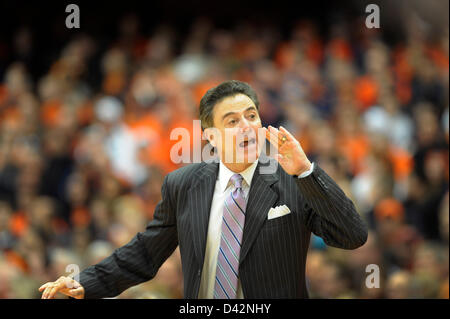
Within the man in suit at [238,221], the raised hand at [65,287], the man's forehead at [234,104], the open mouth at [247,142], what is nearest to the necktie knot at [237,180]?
the man in suit at [238,221]

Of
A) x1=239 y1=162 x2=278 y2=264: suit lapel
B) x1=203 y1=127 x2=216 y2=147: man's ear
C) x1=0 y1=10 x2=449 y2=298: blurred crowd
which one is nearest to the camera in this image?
x1=239 y1=162 x2=278 y2=264: suit lapel

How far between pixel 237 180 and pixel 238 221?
161 mm

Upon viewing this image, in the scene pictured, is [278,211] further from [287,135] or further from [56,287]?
[56,287]

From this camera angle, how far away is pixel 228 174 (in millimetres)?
1968

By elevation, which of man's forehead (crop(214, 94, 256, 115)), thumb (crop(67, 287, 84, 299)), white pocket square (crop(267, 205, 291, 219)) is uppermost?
man's forehead (crop(214, 94, 256, 115))

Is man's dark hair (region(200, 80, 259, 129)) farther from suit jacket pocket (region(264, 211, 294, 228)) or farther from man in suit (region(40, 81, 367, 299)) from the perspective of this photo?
suit jacket pocket (region(264, 211, 294, 228))

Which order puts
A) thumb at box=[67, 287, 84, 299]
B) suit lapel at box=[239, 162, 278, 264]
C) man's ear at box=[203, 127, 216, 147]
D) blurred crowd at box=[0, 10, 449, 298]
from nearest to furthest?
suit lapel at box=[239, 162, 278, 264]
thumb at box=[67, 287, 84, 299]
man's ear at box=[203, 127, 216, 147]
blurred crowd at box=[0, 10, 449, 298]

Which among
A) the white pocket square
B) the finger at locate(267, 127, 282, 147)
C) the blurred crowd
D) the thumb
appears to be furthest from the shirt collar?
the blurred crowd

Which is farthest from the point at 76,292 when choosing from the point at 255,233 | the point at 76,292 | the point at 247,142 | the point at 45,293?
the point at 247,142

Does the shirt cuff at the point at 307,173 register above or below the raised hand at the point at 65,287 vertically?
above

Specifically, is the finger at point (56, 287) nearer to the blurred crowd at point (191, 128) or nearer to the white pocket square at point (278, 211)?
the white pocket square at point (278, 211)

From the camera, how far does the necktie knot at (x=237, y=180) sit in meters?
1.92

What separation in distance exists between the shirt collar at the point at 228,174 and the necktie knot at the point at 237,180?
13 millimetres

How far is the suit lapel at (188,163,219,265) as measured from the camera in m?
1.86
